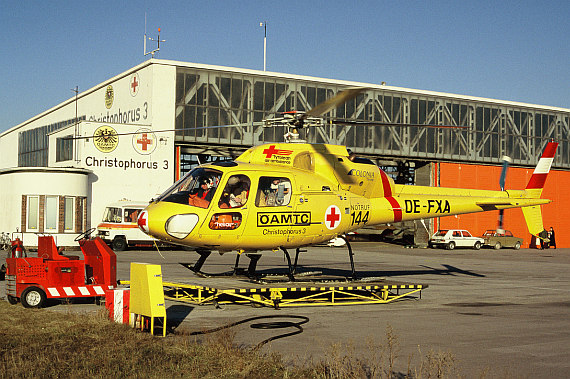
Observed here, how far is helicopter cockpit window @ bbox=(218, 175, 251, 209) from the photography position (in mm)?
14906

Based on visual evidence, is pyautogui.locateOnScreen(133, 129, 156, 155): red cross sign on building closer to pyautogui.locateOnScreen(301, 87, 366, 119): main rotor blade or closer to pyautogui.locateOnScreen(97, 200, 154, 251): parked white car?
pyautogui.locateOnScreen(97, 200, 154, 251): parked white car

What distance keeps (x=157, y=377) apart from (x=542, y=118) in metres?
58.8

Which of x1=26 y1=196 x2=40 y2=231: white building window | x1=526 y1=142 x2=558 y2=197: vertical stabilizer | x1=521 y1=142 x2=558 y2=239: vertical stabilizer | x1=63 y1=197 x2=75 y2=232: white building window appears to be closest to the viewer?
x1=526 y1=142 x2=558 y2=197: vertical stabilizer

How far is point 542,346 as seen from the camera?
10.6m

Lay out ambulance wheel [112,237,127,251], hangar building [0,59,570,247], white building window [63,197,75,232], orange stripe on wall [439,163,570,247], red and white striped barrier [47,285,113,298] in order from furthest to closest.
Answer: orange stripe on wall [439,163,570,247] < hangar building [0,59,570,247] < white building window [63,197,75,232] < ambulance wheel [112,237,127,251] < red and white striped barrier [47,285,113,298]

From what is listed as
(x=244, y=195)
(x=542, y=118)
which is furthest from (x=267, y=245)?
(x=542, y=118)

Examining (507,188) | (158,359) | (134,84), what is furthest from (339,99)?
(507,188)

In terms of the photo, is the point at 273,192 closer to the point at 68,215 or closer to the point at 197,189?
the point at 197,189

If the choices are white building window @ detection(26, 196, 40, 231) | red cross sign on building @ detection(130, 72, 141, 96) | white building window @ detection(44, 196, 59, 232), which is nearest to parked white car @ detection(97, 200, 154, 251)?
white building window @ detection(44, 196, 59, 232)

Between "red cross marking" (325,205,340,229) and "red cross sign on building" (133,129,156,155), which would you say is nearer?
"red cross marking" (325,205,340,229)

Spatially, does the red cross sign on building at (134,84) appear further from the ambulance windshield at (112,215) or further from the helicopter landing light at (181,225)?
the helicopter landing light at (181,225)

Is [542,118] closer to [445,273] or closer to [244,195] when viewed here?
[445,273]

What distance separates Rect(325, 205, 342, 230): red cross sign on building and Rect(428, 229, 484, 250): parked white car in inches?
1389

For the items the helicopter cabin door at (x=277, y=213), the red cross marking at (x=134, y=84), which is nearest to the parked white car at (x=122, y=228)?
the red cross marking at (x=134, y=84)
